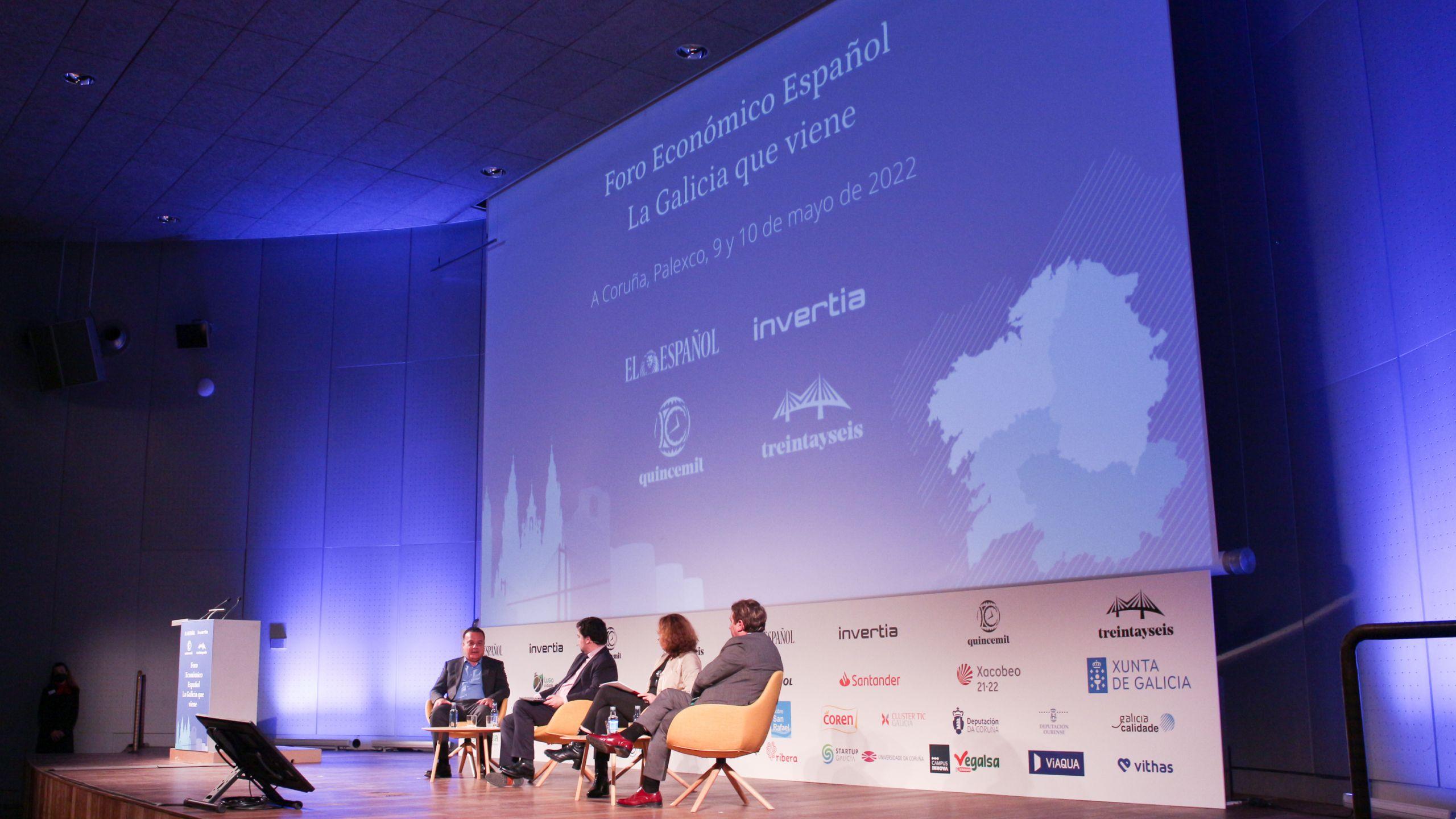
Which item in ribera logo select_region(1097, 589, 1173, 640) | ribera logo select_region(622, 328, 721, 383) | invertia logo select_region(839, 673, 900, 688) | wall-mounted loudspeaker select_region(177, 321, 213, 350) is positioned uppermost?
wall-mounted loudspeaker select_region(177, 321, 213, 350)

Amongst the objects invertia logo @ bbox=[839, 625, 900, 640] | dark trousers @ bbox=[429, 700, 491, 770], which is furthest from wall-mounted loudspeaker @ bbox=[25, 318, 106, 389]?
invertia logo @ bbox=[839, 625, 900, 640]

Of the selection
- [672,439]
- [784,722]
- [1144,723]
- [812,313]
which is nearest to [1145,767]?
[1144,723]

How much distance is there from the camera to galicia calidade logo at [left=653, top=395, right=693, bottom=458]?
6.48 metres

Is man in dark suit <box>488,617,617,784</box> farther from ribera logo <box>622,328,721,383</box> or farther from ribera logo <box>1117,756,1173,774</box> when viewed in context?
ribera logo <box>1117,756,1173,774</box>

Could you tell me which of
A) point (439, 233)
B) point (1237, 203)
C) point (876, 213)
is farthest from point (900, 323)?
point (439, 233)

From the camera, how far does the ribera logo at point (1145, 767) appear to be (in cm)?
441

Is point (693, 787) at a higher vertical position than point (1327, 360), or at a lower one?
lower

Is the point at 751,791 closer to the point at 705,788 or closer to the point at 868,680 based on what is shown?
the point at 705,788

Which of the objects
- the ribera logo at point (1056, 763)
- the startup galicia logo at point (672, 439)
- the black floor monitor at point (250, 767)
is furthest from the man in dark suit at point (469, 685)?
the ribera logo at point (1056, 763)

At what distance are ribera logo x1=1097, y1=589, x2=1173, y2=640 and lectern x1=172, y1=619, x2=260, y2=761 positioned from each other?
6.20 metres

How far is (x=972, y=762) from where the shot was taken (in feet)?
16.7

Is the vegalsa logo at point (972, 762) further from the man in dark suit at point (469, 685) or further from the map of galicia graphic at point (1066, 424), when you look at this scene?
the man in dark suit at point (469, 685)

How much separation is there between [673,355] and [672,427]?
0.44m

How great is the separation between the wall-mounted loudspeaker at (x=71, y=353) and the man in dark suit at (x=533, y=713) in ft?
21.4
